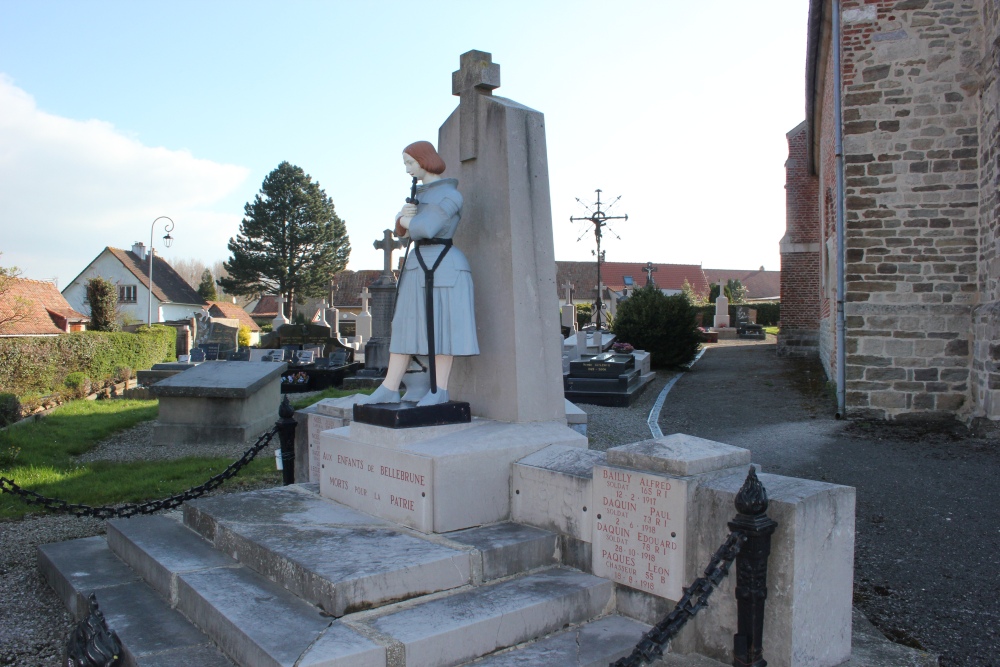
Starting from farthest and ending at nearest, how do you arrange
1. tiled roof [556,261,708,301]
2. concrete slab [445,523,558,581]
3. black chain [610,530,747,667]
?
1. tiled roof [556,261,708,301]
2. concrete slab [445,523,558,581]
3. black chain [610,530,747,667]

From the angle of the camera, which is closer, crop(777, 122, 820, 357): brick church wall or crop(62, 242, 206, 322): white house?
crop(777, 122, 820, 357): brick church wall

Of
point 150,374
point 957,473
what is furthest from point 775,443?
point 150,374

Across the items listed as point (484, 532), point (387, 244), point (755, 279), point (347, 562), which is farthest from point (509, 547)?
point (755, 279)

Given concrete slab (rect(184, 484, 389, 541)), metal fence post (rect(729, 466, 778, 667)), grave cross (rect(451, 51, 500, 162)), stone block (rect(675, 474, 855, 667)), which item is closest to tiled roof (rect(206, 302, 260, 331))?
concrete slab (rect(184, 484, 389, 541))

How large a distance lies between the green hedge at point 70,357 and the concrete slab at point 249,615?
13406 millimetres

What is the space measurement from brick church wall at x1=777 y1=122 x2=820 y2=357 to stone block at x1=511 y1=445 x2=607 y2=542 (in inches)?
736

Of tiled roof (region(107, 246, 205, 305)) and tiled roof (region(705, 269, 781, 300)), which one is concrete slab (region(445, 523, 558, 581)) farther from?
tiled roof (region(705, 269, 781, 300))

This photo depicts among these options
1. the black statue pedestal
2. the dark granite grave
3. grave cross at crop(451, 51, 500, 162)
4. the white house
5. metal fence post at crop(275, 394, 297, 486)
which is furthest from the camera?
the white house

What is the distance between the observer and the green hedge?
14.7 metres

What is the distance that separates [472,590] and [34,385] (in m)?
15.1

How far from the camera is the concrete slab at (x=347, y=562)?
318 centimetres

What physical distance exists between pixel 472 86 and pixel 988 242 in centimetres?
792

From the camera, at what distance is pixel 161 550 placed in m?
4.16

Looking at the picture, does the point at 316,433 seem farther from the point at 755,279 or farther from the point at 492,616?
the point at 755,279
